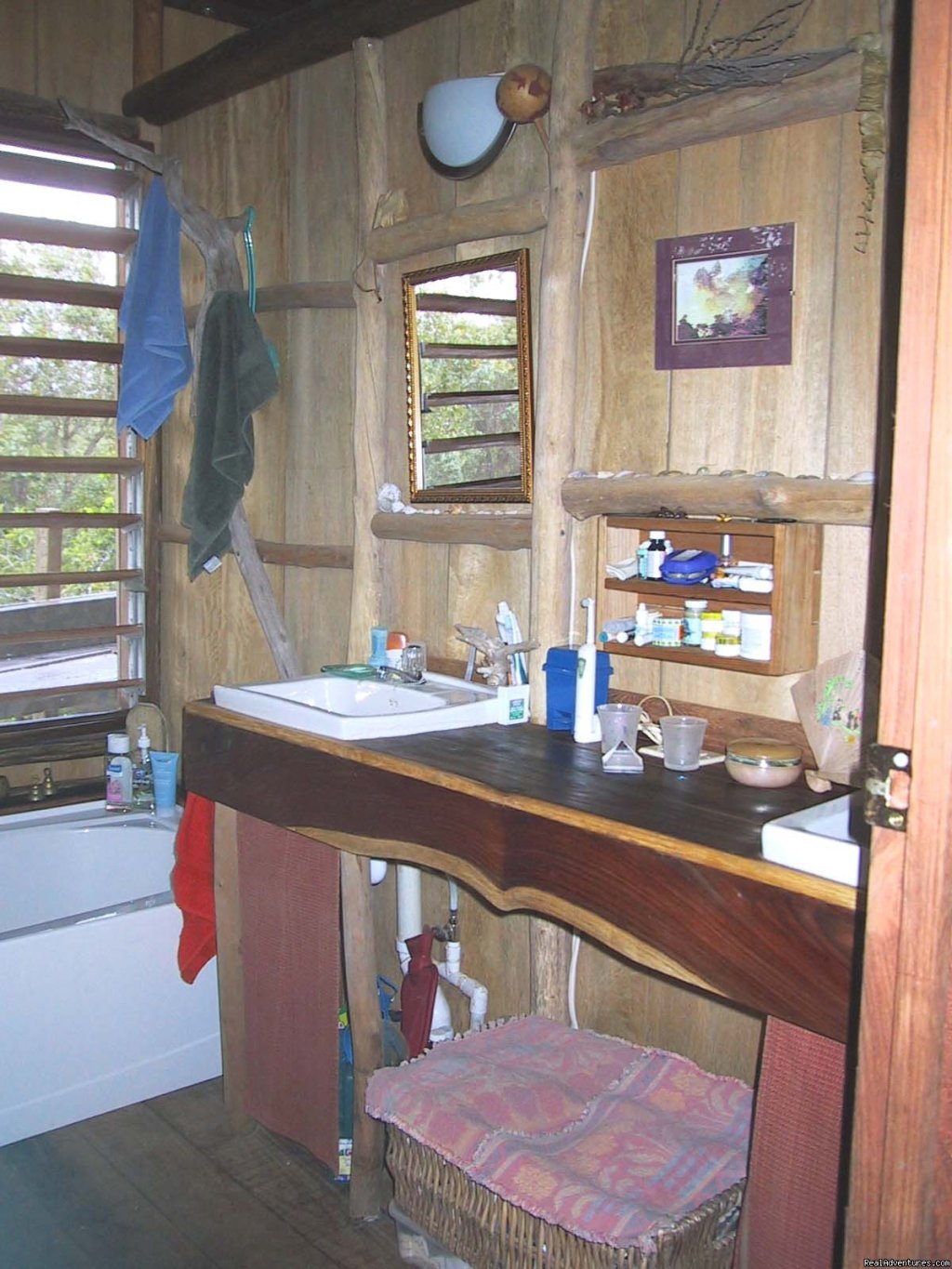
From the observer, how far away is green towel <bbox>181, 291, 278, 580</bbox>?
127 inches

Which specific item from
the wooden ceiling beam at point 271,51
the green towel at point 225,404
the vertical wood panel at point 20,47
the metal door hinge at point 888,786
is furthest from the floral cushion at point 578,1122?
the vertical wood panel at point 20,47

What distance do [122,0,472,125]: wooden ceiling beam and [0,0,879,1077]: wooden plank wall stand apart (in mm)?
54

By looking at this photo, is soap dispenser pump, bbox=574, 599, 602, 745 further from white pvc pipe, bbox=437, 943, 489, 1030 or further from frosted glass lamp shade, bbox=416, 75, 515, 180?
frosted glass lamp shade, bbox=416, 75, 515, 180

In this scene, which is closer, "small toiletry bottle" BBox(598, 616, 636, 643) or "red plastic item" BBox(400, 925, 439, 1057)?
"small toiletry bottle" BBox(598, 616, 636, 643)

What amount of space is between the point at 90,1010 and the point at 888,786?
2.43 meters

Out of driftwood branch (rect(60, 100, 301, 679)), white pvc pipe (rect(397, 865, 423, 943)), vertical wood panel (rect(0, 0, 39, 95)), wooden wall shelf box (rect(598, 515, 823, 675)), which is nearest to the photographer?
wooden wall shelf box (rect(598, 515, 823, 675))

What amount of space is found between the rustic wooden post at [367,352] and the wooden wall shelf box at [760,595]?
81cm

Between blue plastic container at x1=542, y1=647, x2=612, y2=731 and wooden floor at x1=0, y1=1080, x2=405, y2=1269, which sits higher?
blue plastic container at x1=542, y1=647, x2=612, y2=731

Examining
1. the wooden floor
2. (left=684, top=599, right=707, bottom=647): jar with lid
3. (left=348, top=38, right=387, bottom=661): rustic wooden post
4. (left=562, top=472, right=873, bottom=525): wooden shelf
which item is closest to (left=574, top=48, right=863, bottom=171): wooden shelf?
(left=562, top=472, right=873, bottom=525): wooden shelf

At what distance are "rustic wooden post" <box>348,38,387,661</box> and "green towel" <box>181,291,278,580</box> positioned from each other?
0.35 metres

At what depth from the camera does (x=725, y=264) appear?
2.18 meters

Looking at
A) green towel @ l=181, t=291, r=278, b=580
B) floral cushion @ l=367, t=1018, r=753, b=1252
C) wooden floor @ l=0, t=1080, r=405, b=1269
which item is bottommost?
wooden floor @ l=0, t=1080, r=405, b=1269

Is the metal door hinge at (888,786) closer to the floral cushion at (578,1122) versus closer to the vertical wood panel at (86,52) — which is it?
the floral cushion at (578,1122)

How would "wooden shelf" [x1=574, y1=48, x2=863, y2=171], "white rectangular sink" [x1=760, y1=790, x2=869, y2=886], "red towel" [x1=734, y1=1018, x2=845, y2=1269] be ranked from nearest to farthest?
"white rectangular sink" [x1=760, y1=790, x2=869, y2=886], "red towel" [x1=734, y1=1018, x2=845, y2=1269], "wooden shelf" [x1=574, y1=48, x2=863, y2=171]
